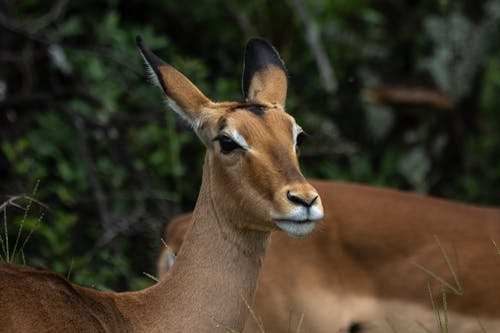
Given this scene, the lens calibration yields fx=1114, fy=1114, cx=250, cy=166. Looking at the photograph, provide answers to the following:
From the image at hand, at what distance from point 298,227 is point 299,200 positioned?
80 mm

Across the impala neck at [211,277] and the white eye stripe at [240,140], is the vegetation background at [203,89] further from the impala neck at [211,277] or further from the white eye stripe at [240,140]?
the white eye stripe at [240,140]

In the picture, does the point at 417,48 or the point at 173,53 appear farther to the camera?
the point at 417,48

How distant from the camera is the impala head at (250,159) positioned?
10.9 feet

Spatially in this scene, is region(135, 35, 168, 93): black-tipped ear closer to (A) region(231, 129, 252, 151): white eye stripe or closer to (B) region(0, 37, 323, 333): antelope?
(B) region(0, 37, 323, 333): antelope

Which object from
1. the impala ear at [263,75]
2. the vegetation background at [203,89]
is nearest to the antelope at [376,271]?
the vegetation background at [203,89]

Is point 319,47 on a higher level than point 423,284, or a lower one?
higher

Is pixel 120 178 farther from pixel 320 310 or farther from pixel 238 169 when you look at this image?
pixel 238 169

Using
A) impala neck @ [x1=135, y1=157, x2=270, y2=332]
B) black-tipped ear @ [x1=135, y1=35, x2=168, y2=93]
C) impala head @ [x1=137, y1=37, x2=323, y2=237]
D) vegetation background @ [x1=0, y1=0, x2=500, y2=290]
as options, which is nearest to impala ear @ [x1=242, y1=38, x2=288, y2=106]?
impala head @ [x1=137, y1=37, x2=323, y2=237]

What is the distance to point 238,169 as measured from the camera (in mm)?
3547

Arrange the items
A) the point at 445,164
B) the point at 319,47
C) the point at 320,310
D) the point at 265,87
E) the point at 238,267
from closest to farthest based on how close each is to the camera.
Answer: the point at 238,267 < the point at 265,87 < the point at 320,310 < the point at 319,47 < the point at 445,164

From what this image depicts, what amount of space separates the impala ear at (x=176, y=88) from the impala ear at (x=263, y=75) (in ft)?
0.91

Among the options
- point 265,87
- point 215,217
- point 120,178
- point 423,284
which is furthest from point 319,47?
point 215,217

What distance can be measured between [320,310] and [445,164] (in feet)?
10.7

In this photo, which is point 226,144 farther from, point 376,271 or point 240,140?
point 376,271
